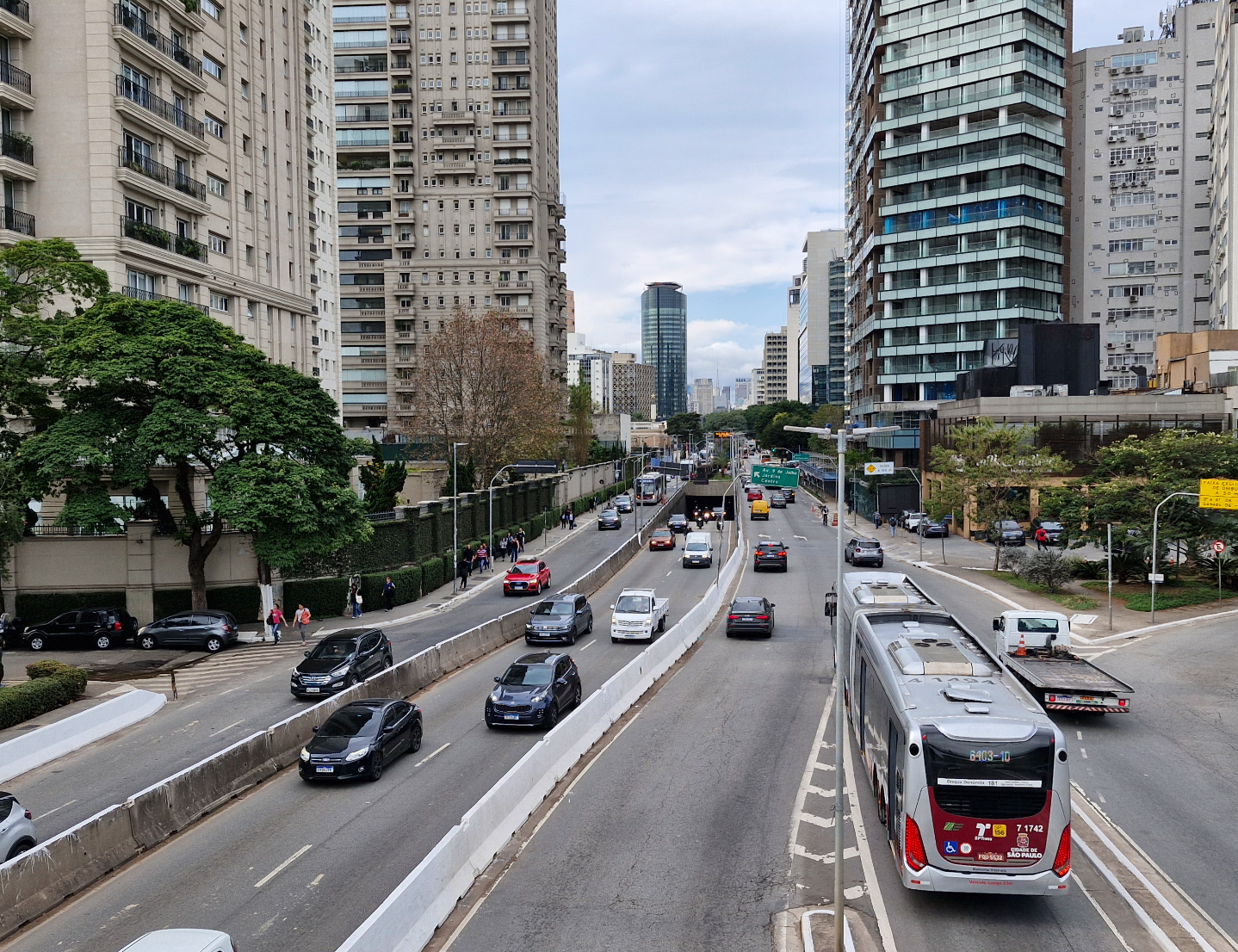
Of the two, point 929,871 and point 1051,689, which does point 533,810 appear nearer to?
point 929,871

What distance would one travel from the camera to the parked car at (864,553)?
5797 centimetres

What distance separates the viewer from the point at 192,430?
126ft

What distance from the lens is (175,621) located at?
127 ft

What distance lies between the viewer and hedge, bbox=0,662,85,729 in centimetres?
2708

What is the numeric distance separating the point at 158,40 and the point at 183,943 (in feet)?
172

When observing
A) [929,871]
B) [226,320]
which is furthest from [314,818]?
[226,320]

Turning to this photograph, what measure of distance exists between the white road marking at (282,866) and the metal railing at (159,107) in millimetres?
42823

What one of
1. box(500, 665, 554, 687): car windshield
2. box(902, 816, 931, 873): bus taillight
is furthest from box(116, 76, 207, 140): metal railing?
box(902, 816, 931, 873): bus taillight

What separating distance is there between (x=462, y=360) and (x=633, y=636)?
129 feet

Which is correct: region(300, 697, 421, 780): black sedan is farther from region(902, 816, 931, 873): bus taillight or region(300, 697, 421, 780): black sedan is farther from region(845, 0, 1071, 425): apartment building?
region(845, 0, 1071, 425): apartment building

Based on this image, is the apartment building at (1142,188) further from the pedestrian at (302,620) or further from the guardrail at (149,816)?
the guardrail at (149,816)

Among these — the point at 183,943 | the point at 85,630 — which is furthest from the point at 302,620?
the point at 183,943

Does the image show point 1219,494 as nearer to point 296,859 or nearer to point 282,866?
point 296,859

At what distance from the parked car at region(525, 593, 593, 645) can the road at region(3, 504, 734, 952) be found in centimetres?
1240
